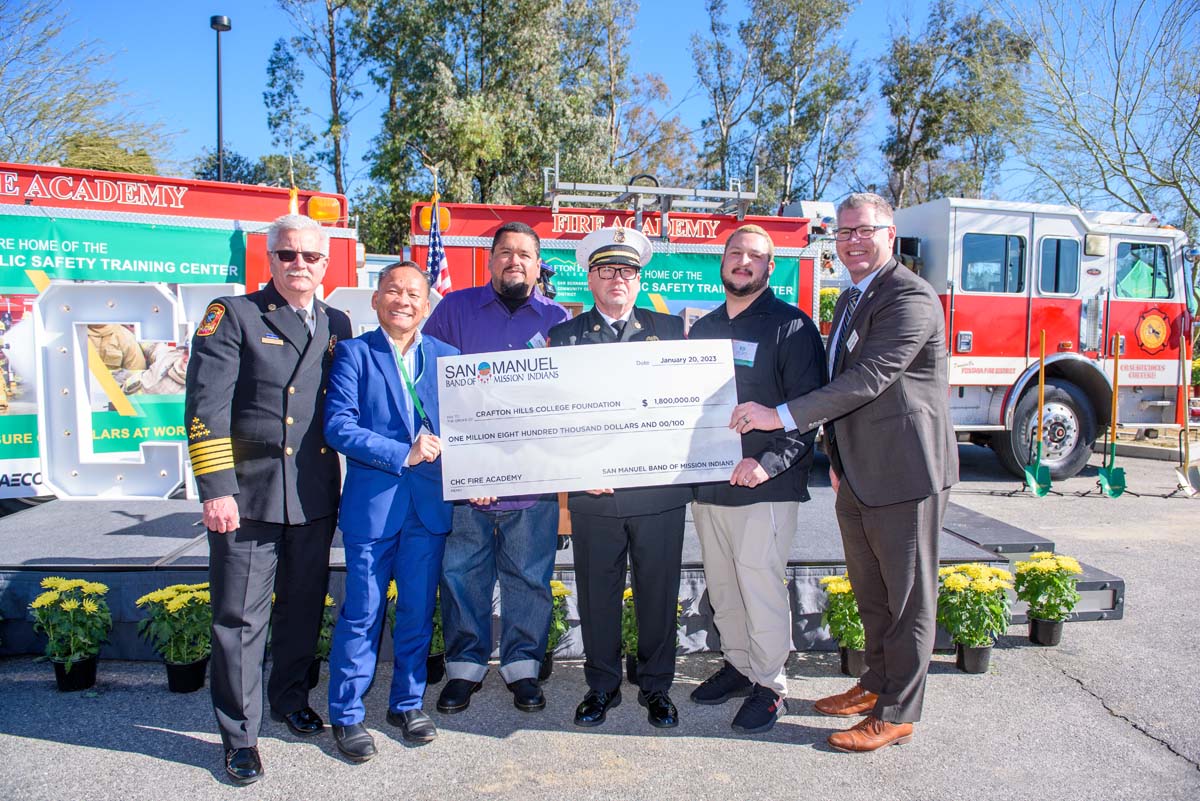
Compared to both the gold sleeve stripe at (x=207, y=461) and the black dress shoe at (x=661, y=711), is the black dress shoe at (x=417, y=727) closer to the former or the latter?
the black dress shoe at (x=661, y=711)

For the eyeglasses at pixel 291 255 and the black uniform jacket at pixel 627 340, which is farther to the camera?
the black uniform jacket at pixel 627 340

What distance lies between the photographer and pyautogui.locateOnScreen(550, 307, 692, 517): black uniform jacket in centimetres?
325

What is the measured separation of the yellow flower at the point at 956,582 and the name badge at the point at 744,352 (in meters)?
1.48

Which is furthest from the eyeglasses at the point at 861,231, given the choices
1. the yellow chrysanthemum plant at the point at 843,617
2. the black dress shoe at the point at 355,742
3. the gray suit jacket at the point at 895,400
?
the black dress shoe at the point at 355,742

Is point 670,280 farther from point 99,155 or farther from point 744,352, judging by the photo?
point 99,155

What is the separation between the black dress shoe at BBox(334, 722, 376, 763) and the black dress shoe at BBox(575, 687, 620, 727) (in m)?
0.83

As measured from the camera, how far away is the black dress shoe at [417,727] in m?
3.15

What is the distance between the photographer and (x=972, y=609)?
146 inches

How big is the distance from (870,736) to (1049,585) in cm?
153

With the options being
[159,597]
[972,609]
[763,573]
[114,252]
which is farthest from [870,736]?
[114,252]

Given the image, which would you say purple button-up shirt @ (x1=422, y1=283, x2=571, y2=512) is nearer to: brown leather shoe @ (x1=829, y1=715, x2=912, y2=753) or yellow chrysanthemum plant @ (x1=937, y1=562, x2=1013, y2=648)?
brown leather shoe @ (x1=829, y1=715, x2=912, y2=753)

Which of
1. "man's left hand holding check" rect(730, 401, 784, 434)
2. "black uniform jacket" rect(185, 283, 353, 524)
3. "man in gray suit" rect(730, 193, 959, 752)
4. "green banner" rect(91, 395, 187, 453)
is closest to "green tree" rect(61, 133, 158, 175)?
"green banner" rect(91, 395, 187, 453)

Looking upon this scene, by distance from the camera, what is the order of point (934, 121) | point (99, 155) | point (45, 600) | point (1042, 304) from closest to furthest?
point (45, 600), point (1042, 304), point (99, 155), point (934, 121)

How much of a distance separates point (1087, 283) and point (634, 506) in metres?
7.67
